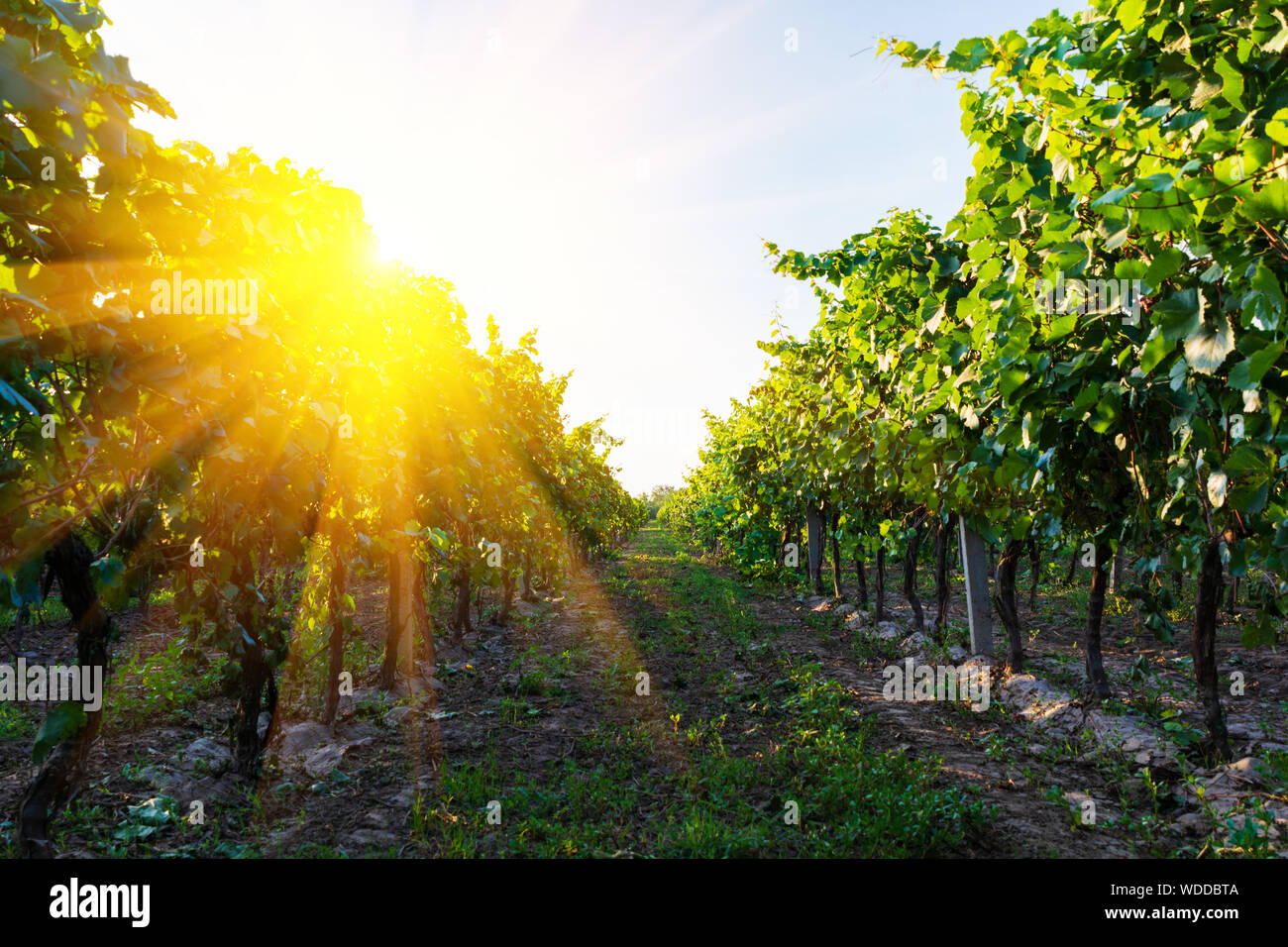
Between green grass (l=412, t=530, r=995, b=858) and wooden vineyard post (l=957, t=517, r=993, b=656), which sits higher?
wooden vineyard post (l=957, t=517, r=993, b=656)

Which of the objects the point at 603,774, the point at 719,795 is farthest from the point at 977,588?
the point at 603,774

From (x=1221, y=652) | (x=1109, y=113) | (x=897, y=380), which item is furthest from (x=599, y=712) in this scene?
(x=1221, y=652)

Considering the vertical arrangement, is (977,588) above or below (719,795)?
above

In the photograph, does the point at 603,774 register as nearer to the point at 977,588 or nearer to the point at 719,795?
the point at 719,795

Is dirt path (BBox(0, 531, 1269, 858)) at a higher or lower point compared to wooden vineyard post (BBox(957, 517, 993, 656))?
lower

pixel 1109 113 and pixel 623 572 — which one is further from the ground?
pixel 1109 113

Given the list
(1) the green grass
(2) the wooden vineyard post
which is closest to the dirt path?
(1) the green grass

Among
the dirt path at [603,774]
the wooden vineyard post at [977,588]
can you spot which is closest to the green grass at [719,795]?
the dirt path at [603,774]

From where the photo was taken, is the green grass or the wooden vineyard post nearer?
the green grass

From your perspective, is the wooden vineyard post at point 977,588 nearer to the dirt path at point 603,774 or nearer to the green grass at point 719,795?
the dirt path at point 603,774

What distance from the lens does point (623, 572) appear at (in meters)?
27.4

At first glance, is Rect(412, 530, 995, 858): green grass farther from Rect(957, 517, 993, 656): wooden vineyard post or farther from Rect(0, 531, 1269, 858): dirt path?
Rect(957, 517, 993, 656): wooden vineyard post
